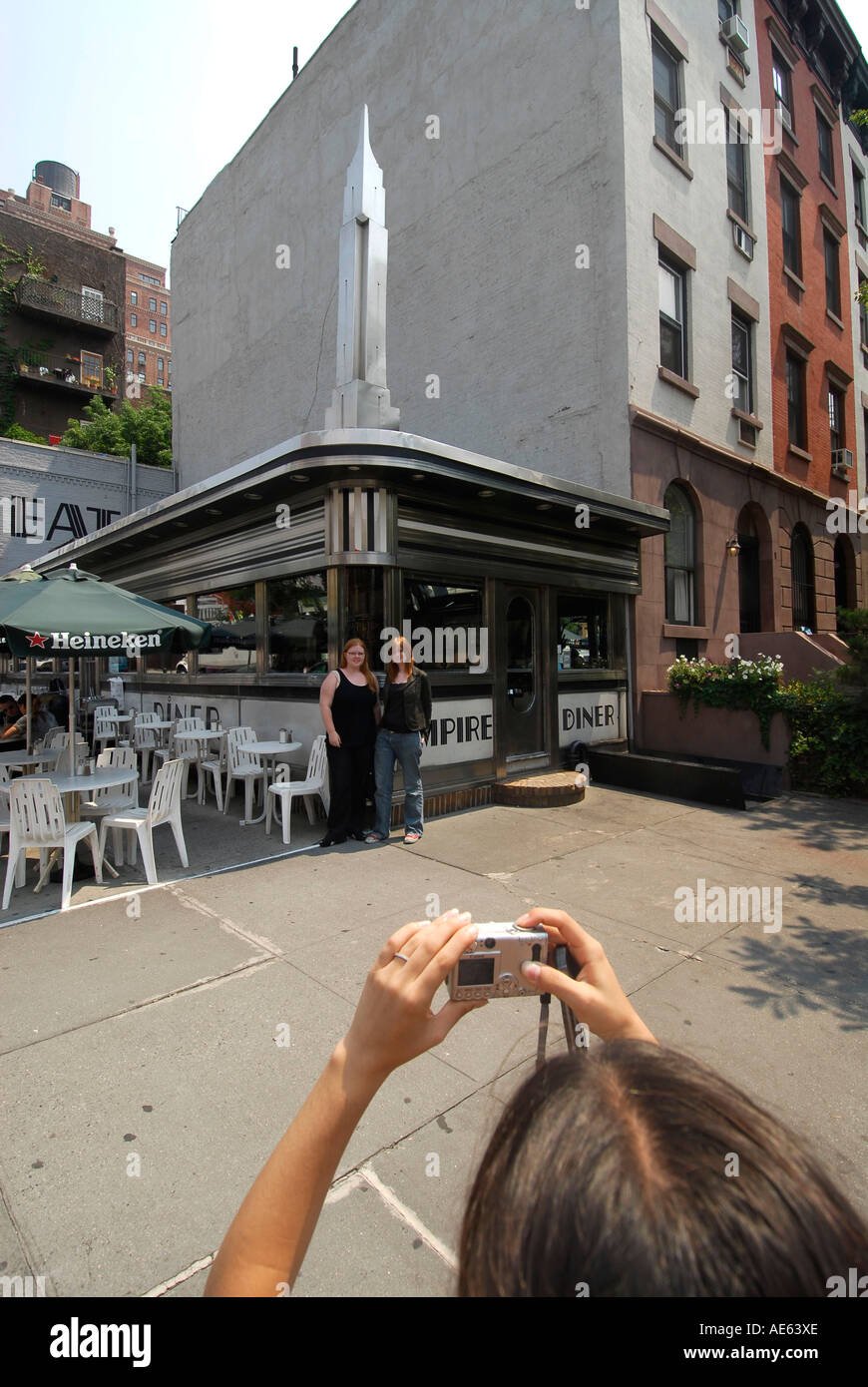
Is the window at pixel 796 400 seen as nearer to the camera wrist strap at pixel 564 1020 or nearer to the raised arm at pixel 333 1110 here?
the camera wrist strap at pixel 564 1020

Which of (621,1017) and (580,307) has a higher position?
(580,307)

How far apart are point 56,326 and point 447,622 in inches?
1225

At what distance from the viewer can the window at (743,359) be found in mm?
13539

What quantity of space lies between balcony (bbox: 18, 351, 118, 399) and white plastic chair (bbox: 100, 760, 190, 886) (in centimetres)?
3001

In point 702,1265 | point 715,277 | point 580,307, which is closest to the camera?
point 702,1265

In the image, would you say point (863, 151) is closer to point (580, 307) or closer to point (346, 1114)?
point (580, 307)

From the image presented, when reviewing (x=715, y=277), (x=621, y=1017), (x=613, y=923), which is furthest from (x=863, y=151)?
(x=621, y=1017)

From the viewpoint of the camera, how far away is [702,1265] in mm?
618

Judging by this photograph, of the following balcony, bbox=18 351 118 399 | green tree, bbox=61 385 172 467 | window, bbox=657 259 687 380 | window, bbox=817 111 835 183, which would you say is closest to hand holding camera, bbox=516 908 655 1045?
window, bbox=657 259 687 380

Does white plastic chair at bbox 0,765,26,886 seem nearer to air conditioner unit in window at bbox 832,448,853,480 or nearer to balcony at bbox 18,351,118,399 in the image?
air conditioner unit in window at bbox 832,448,853,480

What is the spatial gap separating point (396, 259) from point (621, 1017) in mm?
16445

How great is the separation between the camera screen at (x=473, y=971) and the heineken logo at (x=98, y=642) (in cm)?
520

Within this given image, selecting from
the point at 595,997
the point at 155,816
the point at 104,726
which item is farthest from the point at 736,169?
the point at 595,997

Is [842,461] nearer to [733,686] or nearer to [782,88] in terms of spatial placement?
[782,88]
